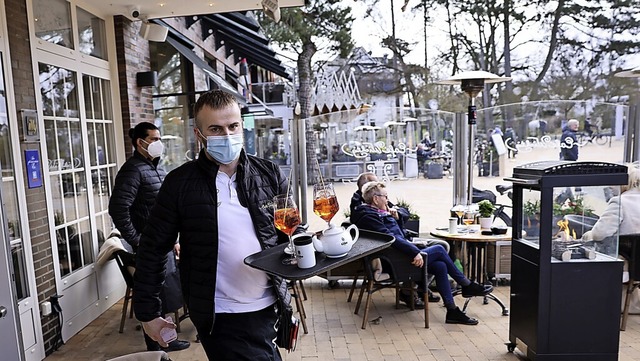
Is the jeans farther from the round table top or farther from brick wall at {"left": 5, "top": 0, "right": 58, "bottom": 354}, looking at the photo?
brick wall at {"left": 5, "top": 0, "right": 58, "bottom": 354}

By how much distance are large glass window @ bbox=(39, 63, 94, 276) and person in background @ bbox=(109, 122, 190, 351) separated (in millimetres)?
848

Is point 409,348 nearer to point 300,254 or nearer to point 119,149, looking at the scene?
point 300,254

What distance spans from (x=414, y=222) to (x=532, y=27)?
15739 mm

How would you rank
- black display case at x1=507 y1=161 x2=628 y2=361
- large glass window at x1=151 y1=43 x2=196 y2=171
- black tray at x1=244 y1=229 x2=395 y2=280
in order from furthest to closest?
large glass window at x1=151 y1=43 x2=196 y2=171 < black display case at x1=507 y1=161 x2=628 y2=361 < black tray at x1=244 y1=229 x2=395 y2=280

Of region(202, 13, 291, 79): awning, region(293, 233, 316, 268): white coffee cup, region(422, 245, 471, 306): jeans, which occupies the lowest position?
region(422, 245, 471, 306): jeans

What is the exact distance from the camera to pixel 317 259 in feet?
4.59

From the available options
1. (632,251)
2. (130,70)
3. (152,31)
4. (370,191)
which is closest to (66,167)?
(130,70)

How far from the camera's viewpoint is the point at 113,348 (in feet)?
10.6

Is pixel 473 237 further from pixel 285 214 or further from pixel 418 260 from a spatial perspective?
pixel 285 214

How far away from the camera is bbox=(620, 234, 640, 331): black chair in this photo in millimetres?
3273

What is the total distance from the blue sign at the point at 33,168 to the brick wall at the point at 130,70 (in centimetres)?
135

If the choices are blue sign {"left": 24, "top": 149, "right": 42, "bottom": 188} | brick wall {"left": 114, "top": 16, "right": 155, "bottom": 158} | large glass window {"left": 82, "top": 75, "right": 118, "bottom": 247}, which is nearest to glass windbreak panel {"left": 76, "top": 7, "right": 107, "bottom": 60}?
brick wall {"left": 114, "top": 16, "right": 155, "bottom": 158}

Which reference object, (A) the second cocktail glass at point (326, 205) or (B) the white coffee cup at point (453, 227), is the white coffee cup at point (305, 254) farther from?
(B) the white coffee cup at point (453, 227)

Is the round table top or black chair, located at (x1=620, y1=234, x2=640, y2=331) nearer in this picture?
black chair, located at (x1=620, y1=234, x2=640, y2=331)
